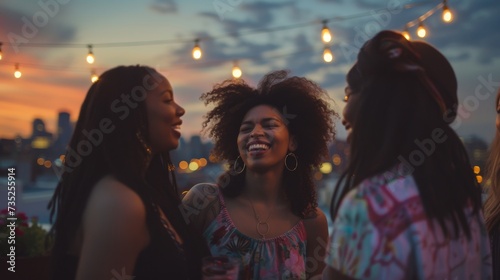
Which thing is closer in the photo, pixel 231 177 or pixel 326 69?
pixel 231 177

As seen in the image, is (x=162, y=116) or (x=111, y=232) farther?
(x=162, y=116)

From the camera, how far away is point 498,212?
2.14m

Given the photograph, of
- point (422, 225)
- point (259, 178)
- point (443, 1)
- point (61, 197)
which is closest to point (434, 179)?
point (422, 225)

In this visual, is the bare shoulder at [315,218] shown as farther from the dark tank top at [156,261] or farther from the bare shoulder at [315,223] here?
the dark tank top at [156,261]

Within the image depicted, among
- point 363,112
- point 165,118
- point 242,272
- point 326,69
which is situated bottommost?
point 242,272

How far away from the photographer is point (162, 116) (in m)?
1.86

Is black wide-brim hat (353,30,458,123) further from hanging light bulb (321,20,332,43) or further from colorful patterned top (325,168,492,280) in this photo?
hanging light bulb (321,20,332,43)

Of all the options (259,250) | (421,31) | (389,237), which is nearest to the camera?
(389,237)

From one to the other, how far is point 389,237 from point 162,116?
1160mm

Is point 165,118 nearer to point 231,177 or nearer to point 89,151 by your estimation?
point 89,151

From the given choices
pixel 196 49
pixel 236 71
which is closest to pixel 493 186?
pixel 196 49

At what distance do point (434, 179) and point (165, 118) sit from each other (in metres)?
1.17

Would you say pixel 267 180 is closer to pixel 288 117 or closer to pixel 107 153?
pixel 288 117

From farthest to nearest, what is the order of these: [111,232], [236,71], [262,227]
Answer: [236,71] < [262,227] < [111,232]
